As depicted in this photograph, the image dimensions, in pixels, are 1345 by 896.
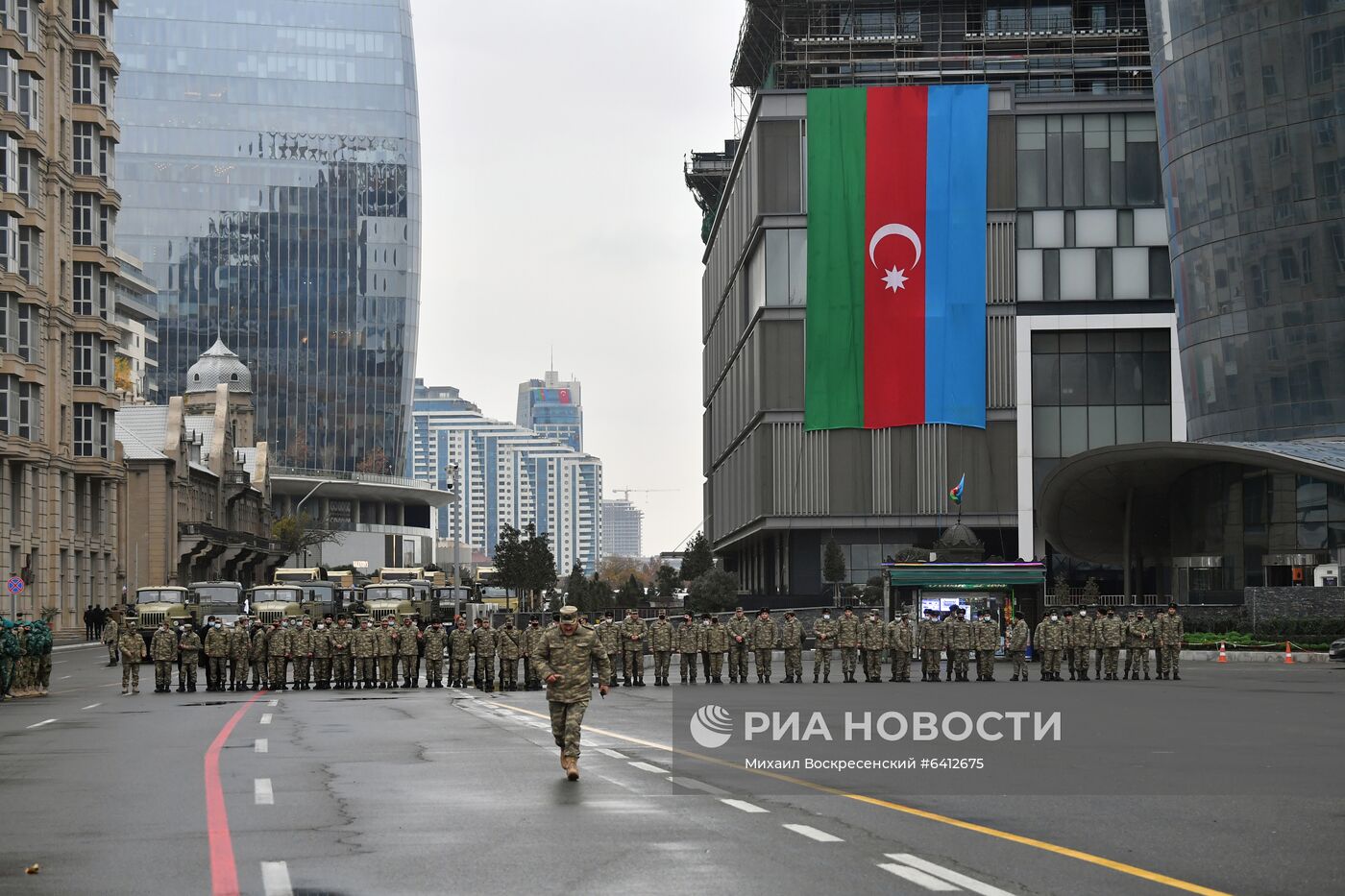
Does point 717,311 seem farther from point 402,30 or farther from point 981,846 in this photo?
point 981,846

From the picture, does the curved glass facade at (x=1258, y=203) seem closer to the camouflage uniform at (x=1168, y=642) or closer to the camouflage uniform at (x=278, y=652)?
the camouflage uniform at (x=1168, y=642)

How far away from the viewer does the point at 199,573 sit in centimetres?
10919

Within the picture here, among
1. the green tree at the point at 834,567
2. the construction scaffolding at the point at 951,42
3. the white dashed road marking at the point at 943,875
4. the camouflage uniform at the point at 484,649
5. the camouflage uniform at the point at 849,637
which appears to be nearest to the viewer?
the white dashed road marking at the point at 943,875

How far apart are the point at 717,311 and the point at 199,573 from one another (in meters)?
35.0

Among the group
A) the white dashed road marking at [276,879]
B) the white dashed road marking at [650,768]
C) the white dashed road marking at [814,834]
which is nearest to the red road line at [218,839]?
the white dashed road marking at [276,879]

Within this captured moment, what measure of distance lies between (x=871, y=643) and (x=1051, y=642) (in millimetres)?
3993

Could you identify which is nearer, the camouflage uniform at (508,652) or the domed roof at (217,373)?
the camouflage uniform at (508,652)

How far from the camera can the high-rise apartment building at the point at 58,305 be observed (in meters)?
71.1

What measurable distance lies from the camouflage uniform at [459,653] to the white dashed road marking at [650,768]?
66.7ft

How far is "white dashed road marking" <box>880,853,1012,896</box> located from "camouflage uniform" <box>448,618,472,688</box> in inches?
1073

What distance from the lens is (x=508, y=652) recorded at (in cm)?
3572

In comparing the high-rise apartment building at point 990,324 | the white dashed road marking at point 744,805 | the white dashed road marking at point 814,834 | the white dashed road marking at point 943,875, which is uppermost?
the high-rise apartment building at point 990,324

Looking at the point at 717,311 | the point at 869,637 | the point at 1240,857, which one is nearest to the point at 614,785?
the point at 1240,857

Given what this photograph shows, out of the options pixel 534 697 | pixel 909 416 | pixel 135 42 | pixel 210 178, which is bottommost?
pixel 534 697
